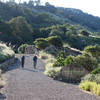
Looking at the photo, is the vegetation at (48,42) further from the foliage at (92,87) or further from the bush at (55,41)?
the foliage at (92,87)

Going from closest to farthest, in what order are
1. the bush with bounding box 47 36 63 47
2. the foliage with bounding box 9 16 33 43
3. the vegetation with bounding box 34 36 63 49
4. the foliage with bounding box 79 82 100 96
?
1. the foliage with bounding box 79 82 100 96
2. the vegetation with bounding box 34 36 63 49
3. the bush with bounding box 47 36 63 47
4. the foliage with bounding box 9 16 33 43

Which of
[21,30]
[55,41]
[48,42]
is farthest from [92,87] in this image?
[21,30]

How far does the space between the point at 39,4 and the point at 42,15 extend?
208ft

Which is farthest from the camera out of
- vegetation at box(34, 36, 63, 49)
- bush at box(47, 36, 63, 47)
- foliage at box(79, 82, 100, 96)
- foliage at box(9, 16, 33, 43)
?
foliage at box(9, 16, 33, 43)

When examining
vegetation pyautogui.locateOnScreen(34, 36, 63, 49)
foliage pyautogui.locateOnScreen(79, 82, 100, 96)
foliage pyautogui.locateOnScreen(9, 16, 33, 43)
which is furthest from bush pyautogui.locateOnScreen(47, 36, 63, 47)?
foliage pyautogui.locateOnScreen(79, 82, 100, 96)

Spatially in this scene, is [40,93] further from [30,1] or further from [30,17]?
[30,1]

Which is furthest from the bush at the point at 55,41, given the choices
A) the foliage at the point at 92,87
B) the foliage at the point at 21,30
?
the foliage at the point at 92,87

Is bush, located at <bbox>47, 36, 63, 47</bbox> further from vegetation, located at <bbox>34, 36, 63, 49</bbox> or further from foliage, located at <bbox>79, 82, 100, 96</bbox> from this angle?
foliage, located at <bbox>79, 82, 100, 96</bbox>

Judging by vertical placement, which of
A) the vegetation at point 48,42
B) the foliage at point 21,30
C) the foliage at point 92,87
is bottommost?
the foliage at point 21,30

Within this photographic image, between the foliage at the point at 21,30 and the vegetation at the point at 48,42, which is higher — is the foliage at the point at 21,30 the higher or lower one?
the lower one

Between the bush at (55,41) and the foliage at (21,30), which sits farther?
A: the foliage at (21,30)

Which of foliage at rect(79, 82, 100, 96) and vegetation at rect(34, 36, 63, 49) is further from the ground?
foliage at rect(79, 82, 100, 96)

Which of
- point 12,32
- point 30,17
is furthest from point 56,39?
point 30,17

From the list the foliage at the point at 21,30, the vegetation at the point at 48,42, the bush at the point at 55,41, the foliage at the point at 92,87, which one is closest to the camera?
the foliage at the point at 92,87
